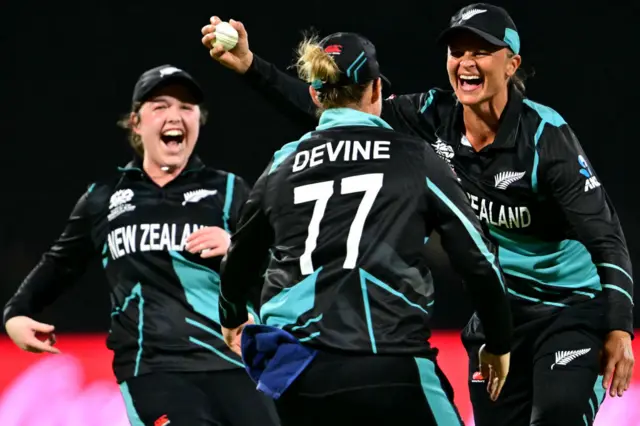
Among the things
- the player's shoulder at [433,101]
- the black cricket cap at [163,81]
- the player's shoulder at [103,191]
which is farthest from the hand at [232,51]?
the player's shoulder at [103,191]

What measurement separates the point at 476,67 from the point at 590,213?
59cm

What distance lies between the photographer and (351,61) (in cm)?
295

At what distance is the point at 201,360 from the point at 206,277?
0.30m

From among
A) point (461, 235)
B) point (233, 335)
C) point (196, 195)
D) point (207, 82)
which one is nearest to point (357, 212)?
point (461, 235)

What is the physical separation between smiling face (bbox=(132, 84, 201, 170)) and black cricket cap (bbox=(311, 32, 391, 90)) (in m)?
1.63

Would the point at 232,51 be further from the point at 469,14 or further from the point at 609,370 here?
the point at 609,370

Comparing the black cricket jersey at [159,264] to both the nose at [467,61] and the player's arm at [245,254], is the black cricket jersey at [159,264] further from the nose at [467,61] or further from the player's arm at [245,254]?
the nose at [467,61]

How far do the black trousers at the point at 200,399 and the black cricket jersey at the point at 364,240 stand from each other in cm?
126

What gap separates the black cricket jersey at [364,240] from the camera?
9.14 ft

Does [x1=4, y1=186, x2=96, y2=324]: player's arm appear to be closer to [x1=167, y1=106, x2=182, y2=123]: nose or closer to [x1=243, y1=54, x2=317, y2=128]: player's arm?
[x1=167, y1=106, x2=182, y2=123]: nose

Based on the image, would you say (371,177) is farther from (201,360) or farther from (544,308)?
(201,360)

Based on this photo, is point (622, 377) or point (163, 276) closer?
point (622, 377)

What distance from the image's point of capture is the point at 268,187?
2967mm

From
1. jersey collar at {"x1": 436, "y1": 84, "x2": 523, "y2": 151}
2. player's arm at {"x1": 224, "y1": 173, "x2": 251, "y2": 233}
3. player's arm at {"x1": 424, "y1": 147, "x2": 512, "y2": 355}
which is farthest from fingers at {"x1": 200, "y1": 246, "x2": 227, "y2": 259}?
player's arm at {"x1": 424, "y1": 147, "x2": 512, "y2": 355}
